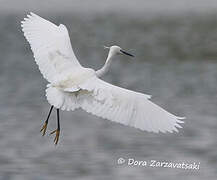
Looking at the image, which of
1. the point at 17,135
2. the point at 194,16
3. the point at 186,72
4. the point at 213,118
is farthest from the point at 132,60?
the point at 194,16

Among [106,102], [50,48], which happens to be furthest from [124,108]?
[50,48]

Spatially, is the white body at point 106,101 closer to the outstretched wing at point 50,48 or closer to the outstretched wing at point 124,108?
the outstretched wing at point 124,108

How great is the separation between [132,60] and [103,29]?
330 inches

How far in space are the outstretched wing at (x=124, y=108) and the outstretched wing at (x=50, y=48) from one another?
1.90ft

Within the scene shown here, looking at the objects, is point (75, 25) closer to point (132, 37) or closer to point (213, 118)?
point (132, 37)

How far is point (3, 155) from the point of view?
13.4 metres

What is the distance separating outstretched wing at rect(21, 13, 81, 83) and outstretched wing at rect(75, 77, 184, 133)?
0.58 metres

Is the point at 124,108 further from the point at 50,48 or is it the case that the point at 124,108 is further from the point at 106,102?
the point at 50,48

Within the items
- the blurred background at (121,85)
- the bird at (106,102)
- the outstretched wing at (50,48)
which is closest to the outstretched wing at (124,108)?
the bird at (106,102)

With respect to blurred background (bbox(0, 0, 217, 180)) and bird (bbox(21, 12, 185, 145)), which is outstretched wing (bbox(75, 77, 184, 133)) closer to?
bird (bbox(21, 12, 185, 145))

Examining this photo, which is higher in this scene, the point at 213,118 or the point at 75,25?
the point at 75,25

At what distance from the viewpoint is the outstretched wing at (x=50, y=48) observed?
1011 cm

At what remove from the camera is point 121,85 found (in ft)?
64.8

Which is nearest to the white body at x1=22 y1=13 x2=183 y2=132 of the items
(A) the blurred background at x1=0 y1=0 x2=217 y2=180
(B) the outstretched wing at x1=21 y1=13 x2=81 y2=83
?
(B) the outstretched wing at x1=21 y1=13 x2=81 y2=83
